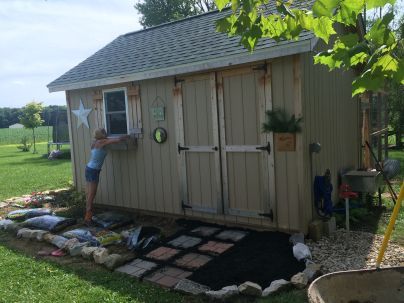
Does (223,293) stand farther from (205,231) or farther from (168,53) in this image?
(168,53)

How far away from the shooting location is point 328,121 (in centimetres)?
673

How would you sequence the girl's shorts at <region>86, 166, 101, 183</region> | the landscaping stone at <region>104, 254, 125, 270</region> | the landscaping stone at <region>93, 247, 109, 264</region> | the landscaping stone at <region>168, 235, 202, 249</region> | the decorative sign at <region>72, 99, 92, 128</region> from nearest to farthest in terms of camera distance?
1. the landscaping stone at <region>104, 254, 125, 270</region>
2. the landscaping stone at <region>93, 247, 109, 264</region>
3. the landscaping stone at <region>168, 235, 202, 249</region>
4. the girl's shorts at <region>86, 166, 101, 183</region>
5. the decorative sign at <region>72, 99, 92, 128</region>

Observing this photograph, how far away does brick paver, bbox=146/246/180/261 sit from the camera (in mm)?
5254

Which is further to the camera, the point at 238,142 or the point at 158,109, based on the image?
the point at 158,109

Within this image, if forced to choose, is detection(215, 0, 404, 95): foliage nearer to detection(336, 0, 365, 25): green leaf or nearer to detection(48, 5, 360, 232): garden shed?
detection(336, 0, 365, 25): green leaf

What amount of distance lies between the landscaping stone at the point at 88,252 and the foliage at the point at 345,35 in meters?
3.98

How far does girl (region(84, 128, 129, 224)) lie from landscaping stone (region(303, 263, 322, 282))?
164 inches

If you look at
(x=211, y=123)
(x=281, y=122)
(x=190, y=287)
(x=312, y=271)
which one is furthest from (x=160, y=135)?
(x=312, y=271)

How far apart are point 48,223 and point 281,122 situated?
4.32 meters

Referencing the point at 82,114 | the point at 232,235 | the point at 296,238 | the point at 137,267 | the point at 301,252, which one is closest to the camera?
the point at 301,252

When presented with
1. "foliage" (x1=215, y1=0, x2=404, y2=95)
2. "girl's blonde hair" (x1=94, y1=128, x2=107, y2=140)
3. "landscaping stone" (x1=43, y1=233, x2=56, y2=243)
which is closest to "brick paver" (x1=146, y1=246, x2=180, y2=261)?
"landscaping stone" (x1=43, y1=233, x2=56, y2=243)

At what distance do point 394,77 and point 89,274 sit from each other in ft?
13.8

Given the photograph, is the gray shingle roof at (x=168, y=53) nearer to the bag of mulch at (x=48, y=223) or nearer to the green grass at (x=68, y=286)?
the bag of mulch at (x=48, y=223)

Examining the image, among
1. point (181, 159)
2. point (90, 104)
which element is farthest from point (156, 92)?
point (90, 104)
